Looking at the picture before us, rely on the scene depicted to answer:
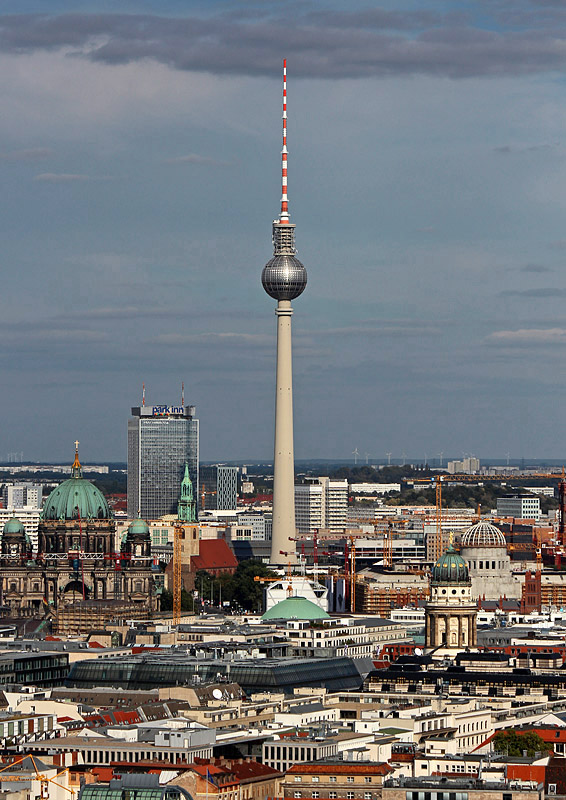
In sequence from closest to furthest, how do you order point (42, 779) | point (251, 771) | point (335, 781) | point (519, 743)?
point (42, 779) → point (335, 781) → point (251, 771) → point (519, 743)

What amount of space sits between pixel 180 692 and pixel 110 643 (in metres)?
45.8

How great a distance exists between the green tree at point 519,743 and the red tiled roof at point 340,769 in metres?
14.3

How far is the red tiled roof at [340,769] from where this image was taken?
111 m

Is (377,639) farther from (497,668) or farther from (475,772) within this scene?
(475,772)

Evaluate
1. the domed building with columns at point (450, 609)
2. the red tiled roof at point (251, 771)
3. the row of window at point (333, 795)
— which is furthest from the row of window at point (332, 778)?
the domed building with columns at point (450, 609)

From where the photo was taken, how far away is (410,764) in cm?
11919

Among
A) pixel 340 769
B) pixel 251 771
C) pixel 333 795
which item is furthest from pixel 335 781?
pixel 251 771

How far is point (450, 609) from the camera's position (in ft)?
604

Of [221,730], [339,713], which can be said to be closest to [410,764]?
[221,730]

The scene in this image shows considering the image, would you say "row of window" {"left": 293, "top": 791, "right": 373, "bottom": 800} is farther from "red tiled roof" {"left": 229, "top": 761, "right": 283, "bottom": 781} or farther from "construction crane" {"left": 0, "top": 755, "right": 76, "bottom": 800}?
"construction crane" {"left": 0, "top": 755, "right": 76, "bottom": 800}

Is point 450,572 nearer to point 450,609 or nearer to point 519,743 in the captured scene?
point 450,609

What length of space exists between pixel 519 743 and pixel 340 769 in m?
18.6

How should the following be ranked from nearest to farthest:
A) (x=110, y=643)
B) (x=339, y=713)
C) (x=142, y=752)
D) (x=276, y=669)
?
(x=142, y=752) → (x=339, y=713) → (x=276, y=669) → (x=110, y=643)

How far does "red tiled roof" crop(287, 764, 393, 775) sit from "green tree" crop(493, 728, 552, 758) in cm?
1429
